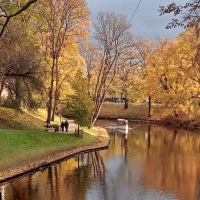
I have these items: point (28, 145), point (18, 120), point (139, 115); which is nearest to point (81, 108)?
point (18, 120)

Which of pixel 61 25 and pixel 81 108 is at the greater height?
pixel 61 25

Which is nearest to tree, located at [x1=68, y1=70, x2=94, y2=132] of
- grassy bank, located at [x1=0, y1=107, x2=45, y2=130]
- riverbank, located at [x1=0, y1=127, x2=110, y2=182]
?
riverbank, located at [x1=0, y1=127, x2=110, y2=182]

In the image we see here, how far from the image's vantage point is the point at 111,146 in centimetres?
3055

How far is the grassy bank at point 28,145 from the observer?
65.8 ft

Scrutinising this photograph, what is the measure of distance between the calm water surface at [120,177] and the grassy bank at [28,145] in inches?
52.1

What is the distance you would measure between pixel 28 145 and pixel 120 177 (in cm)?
666

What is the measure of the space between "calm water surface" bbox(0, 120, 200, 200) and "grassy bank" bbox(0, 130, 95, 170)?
1324 millimetres

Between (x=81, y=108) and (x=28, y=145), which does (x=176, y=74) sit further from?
(x=28, y=145)

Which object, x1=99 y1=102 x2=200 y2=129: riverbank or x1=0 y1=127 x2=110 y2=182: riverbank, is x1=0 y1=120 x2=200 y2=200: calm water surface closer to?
x1=0 y1=127 x2=110 y2=182: riverbank

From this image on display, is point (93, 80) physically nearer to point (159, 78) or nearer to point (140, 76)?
point (140, 76)

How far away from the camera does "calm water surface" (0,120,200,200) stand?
635 inches

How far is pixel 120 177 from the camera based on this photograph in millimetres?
19734

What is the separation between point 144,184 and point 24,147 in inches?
323

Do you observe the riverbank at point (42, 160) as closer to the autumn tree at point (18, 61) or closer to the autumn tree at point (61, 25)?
the autumn tree at point (61, 25)
